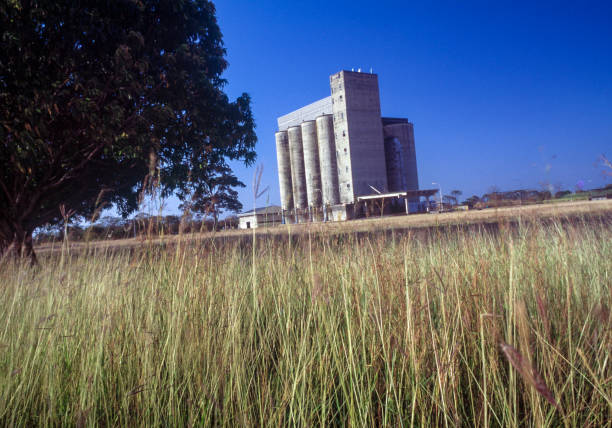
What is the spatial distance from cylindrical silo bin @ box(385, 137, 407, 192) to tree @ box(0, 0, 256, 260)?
26540 millimetres

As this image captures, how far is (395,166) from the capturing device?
35.4 m

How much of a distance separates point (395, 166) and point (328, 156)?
6902mm

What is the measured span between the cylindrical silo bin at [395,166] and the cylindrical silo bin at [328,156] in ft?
18.4

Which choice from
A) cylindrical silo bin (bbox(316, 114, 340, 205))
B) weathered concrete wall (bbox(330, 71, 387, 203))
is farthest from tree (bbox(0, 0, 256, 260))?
cylindrical silo bin (bbox(316, 114, 340, 205))

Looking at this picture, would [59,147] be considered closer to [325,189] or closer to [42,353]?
[42,353]

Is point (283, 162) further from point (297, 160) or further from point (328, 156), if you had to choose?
point (328, 156)

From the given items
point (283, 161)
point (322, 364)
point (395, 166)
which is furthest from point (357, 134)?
point (322, 364)

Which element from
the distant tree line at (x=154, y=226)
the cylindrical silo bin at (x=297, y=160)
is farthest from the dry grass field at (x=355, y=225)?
the cylindrical silo bin at (x=297, y=160)

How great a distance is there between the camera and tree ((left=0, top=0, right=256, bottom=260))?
692cm

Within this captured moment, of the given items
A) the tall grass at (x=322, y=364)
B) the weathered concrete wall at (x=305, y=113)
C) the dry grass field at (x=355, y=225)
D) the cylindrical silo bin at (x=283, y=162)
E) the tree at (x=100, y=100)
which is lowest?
the tall grass at (x=322, y=364)

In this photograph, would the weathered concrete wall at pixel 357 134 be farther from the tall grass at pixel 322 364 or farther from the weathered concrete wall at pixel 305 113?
the tall grass at pixel 322 364

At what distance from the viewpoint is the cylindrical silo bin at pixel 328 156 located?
34531 mm

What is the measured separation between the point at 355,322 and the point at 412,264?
1.50 meters

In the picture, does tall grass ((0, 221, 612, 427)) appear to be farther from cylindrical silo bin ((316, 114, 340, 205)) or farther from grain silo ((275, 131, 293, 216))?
grain silo ((275, 131, 293, 216))
